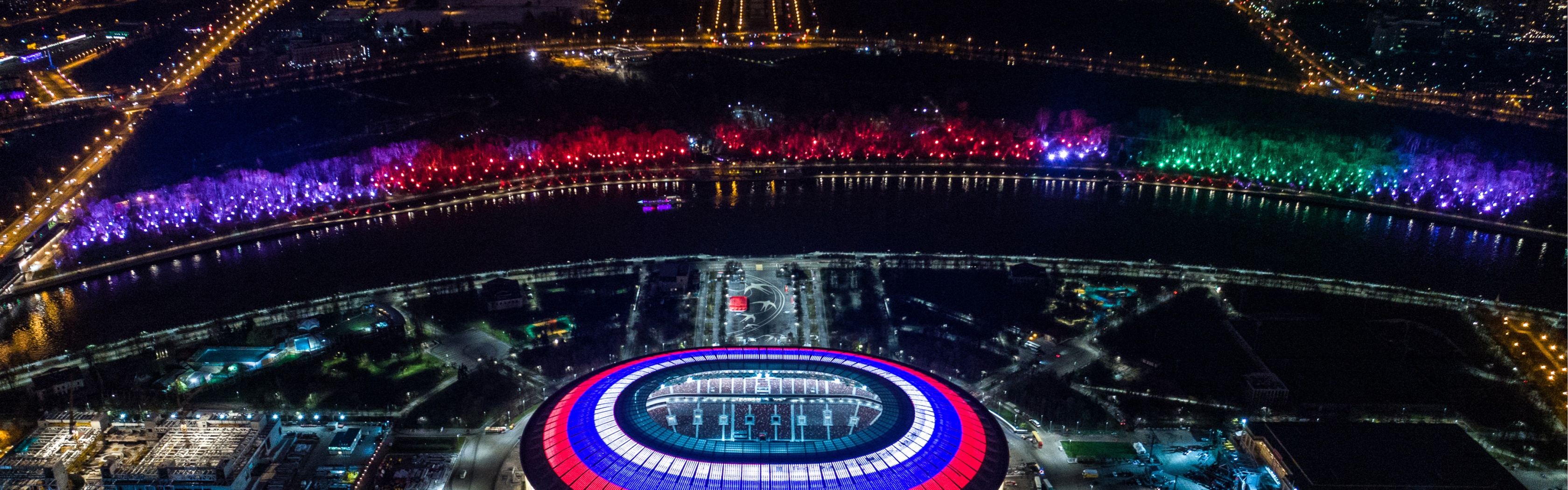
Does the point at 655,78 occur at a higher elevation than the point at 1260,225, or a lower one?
higher

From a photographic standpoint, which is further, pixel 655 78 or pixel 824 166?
pixel 655 78

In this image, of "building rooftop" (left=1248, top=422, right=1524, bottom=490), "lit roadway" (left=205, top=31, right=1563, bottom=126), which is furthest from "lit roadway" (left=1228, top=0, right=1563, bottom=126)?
"building rooftop" (left=1248, top=422, right=1524, bottom=490)

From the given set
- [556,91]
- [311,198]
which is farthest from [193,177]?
[556,91]

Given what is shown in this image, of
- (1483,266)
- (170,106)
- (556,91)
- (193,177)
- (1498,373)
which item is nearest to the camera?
(1498,373)

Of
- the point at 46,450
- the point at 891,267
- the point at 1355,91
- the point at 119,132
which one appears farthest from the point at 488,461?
the point at 1355,91

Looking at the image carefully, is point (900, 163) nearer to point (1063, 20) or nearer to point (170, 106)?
point (1063, 20)

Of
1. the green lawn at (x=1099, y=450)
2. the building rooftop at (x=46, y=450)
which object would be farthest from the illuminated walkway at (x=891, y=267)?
the green lawn at (x=1099, y=450)

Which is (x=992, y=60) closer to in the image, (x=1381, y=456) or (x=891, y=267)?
(x=891, y=267)
